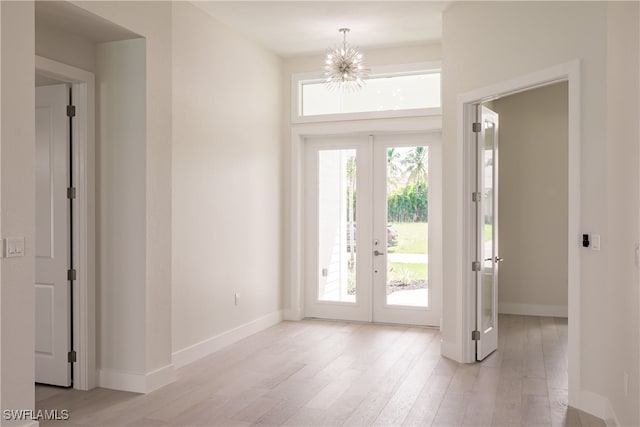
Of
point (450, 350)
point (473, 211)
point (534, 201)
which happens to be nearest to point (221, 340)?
point (450, 350)

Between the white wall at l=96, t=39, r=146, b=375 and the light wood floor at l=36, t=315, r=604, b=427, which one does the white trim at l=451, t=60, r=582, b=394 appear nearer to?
the light wood floor at l=36, t=315, r=604, b=427

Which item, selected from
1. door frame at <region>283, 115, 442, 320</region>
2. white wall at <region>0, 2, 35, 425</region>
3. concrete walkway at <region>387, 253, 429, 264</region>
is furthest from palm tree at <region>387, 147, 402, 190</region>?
white wall at <region>0, 2, 35, 425</region>

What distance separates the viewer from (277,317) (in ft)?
22.1

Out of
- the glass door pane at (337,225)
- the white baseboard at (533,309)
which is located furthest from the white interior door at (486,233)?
the white baseboard at (533,309)

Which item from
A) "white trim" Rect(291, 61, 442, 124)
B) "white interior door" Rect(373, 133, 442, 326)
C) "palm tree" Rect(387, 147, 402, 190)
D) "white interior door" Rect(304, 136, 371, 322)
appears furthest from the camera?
"white interior door" Rect(304, 136, 371, 322)

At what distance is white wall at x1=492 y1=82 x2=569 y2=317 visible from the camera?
283 inches

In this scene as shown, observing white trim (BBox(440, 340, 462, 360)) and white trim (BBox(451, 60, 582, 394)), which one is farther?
white trim (BBox(440, 340, 462, 360))

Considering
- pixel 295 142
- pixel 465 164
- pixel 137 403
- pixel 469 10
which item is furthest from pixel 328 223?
pixel 137 403

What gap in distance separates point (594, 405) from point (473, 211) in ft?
6.01

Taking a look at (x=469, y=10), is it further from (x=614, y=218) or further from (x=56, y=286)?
(x=56, y=286)

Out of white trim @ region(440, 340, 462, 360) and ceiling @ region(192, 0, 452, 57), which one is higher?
ceiling @ region(192, 0, 452, 57)

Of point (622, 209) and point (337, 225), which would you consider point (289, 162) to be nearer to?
point (337, 225)

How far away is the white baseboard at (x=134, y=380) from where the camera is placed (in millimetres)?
4164

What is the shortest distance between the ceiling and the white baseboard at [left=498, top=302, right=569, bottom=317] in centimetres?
358
